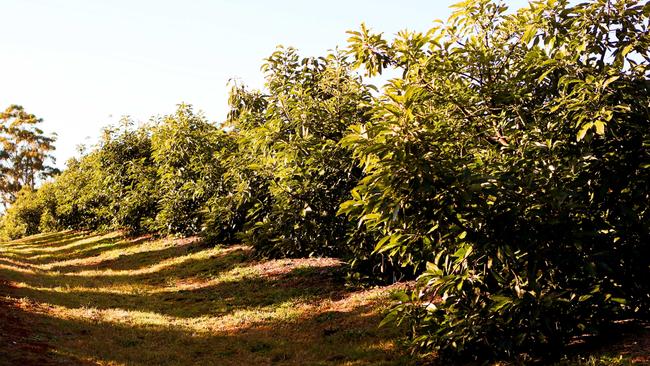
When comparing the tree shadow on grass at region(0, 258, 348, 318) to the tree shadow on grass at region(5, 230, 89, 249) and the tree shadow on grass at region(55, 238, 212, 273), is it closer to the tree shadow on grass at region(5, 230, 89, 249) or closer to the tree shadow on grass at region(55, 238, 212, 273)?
the tree shadow on grass at region(55, 238, 212, 273)

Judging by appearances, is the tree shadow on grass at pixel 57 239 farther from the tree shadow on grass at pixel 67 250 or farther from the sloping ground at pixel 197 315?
the sloping ground at pixel 197 315

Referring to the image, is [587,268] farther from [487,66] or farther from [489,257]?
[487,66]

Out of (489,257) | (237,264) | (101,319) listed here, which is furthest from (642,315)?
(237,264)

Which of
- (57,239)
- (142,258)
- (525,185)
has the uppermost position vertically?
(525,185)

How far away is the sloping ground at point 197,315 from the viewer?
10.1 metres

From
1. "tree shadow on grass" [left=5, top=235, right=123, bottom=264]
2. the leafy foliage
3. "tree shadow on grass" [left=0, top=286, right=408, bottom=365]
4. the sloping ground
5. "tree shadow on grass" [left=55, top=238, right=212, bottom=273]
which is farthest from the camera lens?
"tree shadow on grass" [left=5, top=235, right=123, bottom=264]

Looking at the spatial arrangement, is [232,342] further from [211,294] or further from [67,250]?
[67,250]

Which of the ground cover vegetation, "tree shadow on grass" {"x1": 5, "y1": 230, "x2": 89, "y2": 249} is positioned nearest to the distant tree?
"tree shadow on grass" {"x1": 5, "y1": 230, "x2": 89, "y2": 249}

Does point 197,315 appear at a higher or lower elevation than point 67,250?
lower

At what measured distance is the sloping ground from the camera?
10062 mm

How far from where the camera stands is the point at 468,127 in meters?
8.62

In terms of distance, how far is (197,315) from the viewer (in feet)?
47.6

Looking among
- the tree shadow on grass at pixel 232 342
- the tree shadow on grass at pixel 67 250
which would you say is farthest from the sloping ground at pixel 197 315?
the tree shadow on grass at pixel 67 250

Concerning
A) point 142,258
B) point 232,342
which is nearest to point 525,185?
point 232,342
